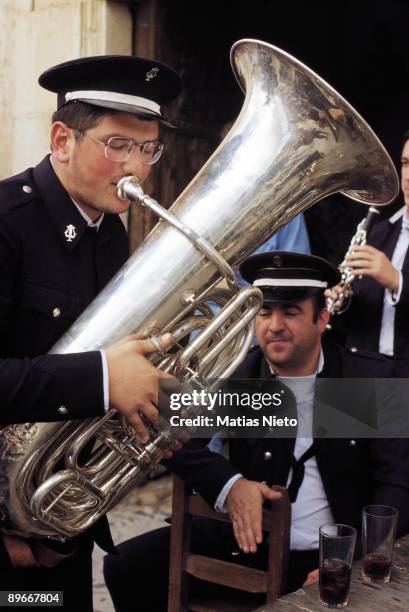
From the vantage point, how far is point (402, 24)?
4906 mm

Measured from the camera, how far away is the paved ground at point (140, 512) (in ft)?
13.5

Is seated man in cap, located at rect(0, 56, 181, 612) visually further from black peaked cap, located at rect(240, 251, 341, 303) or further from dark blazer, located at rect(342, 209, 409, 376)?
dark blazer, located at rect(342, 209, 409, 376)

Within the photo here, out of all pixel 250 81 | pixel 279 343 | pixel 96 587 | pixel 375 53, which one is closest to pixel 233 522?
pixel 279 343

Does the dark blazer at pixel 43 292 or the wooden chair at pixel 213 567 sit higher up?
the dark blazer at pixel 43 292

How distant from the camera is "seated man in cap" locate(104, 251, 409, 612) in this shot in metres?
2.50

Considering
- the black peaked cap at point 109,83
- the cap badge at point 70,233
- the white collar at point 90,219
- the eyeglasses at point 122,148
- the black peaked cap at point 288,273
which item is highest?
the black peaked cap at point 109,83

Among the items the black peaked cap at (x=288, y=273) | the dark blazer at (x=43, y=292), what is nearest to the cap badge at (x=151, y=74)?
the dark blazer at (x=43, y=292)

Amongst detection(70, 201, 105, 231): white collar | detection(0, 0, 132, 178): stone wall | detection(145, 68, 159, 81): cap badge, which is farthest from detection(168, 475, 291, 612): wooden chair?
detection(0, 0, 132, 178): stone wall

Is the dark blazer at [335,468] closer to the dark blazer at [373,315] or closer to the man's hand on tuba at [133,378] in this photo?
the dark blazer at [373,315]

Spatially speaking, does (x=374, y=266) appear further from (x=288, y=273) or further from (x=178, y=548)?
(x=178, y=548)

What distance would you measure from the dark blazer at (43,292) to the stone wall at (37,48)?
233 cm

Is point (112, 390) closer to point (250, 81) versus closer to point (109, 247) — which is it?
point (109, 247)

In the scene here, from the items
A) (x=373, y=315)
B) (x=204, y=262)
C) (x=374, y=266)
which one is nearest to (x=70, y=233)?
(x=204, y=262)

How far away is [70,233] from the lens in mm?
1961
